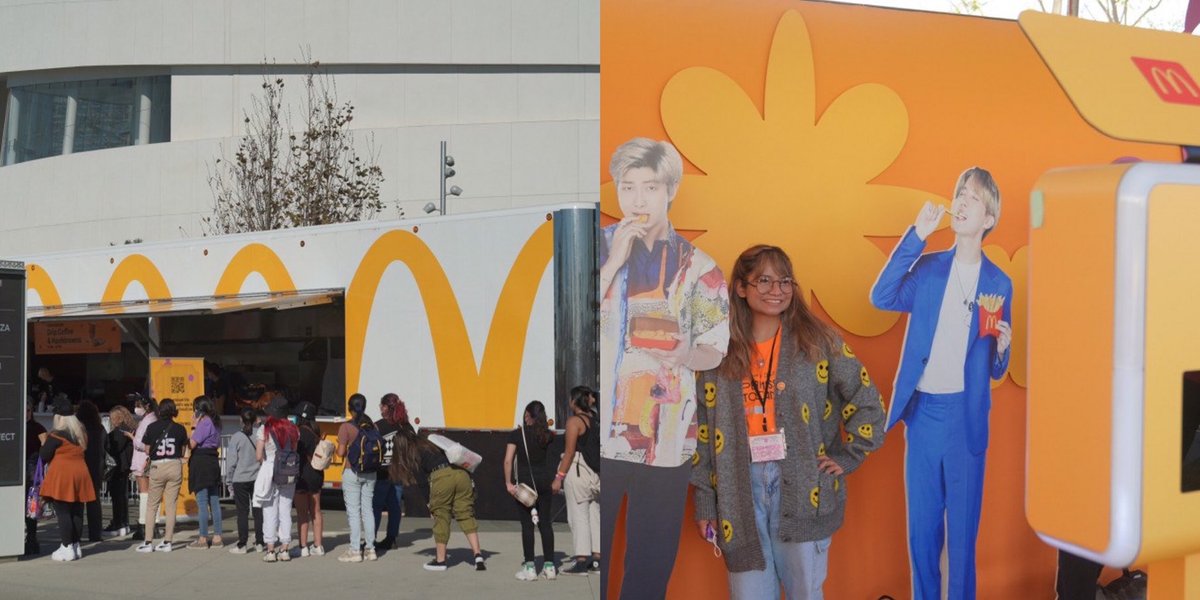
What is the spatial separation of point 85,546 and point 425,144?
20.3 meters

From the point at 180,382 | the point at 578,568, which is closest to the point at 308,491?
the point at 180,382

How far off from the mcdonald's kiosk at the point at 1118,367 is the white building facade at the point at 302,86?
2744cm

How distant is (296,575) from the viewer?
29.9 feet

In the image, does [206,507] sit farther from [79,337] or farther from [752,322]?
[752,322]

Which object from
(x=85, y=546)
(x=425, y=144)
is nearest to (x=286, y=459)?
(x=85, y=546)

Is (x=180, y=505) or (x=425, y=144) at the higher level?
(x=425, y=144)

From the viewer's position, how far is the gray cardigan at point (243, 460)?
33.4 ft

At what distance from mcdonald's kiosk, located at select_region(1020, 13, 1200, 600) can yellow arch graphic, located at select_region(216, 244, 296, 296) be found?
1035 centimetres

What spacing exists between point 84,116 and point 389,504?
90.6 feet

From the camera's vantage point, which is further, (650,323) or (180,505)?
(180,505)

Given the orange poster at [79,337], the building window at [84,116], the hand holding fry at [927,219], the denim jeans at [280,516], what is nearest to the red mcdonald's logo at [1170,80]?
the hand holding fry at [927,219]

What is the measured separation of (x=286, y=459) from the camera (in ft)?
32.2

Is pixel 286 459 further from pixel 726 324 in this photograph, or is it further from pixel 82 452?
pixel 726 324

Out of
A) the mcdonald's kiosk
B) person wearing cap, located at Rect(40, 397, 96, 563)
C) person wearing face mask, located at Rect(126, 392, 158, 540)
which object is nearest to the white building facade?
person wearing face mask, located at Rect(126, 392, 158, 540)
